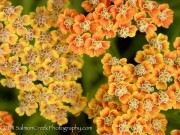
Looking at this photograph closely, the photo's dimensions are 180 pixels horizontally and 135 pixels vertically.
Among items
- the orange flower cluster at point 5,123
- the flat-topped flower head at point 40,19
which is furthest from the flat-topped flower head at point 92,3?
the orange flower cluster at point 5,123

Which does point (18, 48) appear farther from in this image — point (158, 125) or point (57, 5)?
point (158, 125)

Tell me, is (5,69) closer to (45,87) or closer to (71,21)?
(45,87)

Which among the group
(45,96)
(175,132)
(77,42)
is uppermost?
(77,42)

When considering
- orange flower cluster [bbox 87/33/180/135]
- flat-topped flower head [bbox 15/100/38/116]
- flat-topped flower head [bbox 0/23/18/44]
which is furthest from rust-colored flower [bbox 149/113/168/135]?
flat-topped flower head [bbox 0/23/18/44]

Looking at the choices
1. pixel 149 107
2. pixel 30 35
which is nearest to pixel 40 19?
pixel 30 35

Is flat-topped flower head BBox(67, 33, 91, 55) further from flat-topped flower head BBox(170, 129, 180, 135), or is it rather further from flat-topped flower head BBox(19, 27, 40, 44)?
flat-topped flower head BBox(170, 129, 180, 135)

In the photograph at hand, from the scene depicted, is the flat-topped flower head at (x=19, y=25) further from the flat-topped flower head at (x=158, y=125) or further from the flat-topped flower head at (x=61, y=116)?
the flat-topped flower head at (x=158, y=125)
